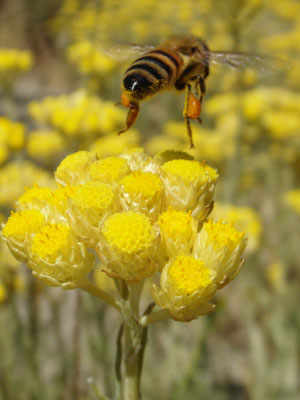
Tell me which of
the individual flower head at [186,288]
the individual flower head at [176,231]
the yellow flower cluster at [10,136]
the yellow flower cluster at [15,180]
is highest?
the yellow flower cluster at [10,136]

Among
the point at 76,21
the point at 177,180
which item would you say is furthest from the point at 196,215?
the point at 76,21

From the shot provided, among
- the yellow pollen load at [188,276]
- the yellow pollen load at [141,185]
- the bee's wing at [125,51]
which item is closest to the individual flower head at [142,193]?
the yellow pollen load at [141,185]

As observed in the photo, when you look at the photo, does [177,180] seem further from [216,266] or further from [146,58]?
[146,58]

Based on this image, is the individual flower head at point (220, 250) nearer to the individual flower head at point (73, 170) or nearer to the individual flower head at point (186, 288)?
the individual flower head at point (186, 288)

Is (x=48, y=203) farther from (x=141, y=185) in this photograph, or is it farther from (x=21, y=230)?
(x=141, y=185)

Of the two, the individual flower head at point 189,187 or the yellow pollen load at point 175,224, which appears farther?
the individual flower head at point 189,187

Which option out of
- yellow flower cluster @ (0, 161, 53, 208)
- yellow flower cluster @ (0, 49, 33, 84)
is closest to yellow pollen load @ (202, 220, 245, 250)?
yellow flower cluster @ (0, 161, 53, 208)
